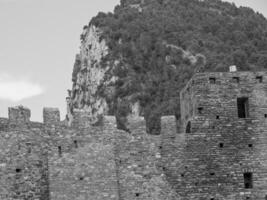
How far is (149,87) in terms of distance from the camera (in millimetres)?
78625

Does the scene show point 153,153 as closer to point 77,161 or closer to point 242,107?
point 77,161

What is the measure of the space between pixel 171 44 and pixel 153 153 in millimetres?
61377

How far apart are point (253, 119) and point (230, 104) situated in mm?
1070

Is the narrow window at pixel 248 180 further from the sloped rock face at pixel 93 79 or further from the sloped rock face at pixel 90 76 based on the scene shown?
the sloped rock face at pixel 90 76

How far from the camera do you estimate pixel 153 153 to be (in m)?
27.5

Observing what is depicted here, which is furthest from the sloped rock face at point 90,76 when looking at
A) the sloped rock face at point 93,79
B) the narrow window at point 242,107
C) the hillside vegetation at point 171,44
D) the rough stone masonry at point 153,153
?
the rough stone masonry at point 153,153

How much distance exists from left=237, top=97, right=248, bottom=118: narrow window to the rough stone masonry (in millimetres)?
40

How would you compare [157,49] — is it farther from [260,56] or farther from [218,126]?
[218,126]

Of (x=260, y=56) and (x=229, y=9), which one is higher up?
(x=229, y=9)

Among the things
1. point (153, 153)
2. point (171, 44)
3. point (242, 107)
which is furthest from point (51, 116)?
point (171, 44)

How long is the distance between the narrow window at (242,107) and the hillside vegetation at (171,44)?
1212 inches

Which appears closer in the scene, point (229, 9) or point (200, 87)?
point (200, 87)

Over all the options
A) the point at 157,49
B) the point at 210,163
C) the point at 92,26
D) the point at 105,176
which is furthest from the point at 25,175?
the point at 92,26

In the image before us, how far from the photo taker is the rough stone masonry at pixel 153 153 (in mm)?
26125
